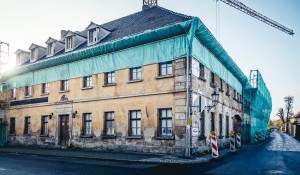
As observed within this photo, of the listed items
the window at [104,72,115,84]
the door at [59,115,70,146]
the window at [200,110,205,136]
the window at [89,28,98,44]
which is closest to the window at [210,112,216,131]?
the window at [200,110,205,136]

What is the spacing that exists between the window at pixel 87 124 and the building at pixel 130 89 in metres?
0.08

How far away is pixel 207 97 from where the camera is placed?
63.5ft

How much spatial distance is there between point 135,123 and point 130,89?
2.29 meters

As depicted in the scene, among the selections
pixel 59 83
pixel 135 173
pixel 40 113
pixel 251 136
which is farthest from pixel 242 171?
pixel 251 136

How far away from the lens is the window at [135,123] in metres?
17.8

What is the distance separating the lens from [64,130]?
73.6 feet

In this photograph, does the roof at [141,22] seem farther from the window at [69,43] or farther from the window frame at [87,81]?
the window frame at [87,81]

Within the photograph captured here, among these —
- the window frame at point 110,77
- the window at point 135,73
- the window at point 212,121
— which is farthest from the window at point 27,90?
the window at point 212,121

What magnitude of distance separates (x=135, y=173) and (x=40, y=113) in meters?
17.3

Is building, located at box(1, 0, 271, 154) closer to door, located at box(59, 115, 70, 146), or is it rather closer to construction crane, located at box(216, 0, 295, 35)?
door, located at box(59, 115, 70, 146)

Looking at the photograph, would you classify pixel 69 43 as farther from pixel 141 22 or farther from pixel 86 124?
pixel 86 124

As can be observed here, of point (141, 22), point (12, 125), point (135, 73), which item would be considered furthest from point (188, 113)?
point (12, 125)

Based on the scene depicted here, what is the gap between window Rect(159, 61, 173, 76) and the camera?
16986 mm

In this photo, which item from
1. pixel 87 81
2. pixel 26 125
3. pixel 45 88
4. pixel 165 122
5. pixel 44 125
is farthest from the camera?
pixel 26 125
